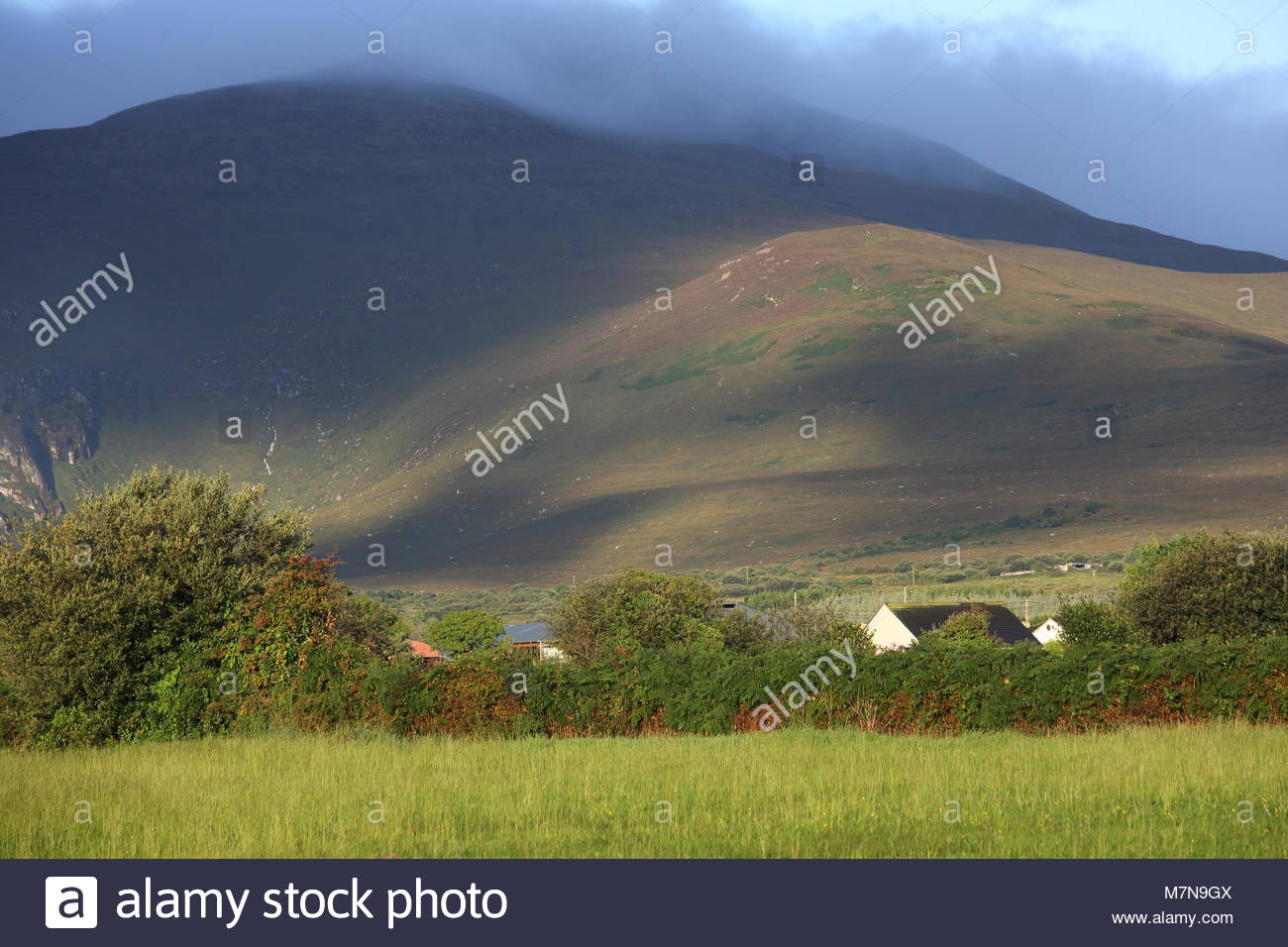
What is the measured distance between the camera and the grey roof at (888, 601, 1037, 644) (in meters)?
85.9

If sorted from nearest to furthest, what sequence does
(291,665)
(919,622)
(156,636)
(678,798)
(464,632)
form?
1. (678,798)
2. (156,636)
3. (291,665)
4. (464,632)
5. (919,622)

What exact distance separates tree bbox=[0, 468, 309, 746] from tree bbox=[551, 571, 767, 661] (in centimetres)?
2677

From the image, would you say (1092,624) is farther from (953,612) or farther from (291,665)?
(291,665)

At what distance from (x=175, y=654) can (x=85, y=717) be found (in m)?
2.09

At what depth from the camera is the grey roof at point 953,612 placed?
282 ft

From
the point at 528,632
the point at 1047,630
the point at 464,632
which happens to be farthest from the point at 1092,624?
the point at 528,632

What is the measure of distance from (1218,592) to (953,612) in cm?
3757

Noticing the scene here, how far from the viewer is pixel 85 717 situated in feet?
88.0

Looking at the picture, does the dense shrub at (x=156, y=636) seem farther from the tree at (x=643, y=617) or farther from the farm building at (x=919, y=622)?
the farm building at (x=919, y=622)

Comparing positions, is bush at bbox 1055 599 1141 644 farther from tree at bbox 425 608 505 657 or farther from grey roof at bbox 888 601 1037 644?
tree at bbox 425 608 505 657

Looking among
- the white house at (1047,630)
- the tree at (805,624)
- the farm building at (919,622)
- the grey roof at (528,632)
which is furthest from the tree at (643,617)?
the white house at (1047,630)

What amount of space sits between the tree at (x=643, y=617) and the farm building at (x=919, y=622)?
26.2 m

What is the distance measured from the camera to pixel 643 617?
5794 centimetres
